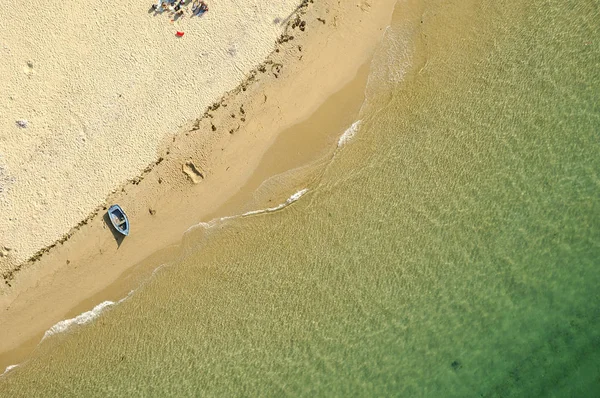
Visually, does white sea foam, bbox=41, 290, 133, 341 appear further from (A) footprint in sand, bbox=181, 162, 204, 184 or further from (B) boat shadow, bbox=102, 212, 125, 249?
(A) footprint in sand, bbox=181, 162, 204, 184

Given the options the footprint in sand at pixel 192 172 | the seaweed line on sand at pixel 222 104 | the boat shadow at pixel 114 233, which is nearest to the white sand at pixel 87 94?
the seaweed line on sand at pixel 222 104

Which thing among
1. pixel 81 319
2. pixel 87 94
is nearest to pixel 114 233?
pixel 81 319

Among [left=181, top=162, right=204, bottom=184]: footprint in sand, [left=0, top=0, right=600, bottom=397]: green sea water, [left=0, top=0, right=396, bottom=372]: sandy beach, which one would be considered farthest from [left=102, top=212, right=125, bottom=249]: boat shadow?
[left=181, top=162, right=204, bottom=184]: footprint in sand

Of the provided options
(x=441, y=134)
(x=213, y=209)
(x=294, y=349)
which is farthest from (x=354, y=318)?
(x=441, y=134)

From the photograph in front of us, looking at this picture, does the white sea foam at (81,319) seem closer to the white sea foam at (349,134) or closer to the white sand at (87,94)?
the white sand at (87,94)

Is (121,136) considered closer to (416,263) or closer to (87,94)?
(87,94)

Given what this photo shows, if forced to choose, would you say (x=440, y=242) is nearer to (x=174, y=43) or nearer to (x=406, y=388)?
(x=406, y=388)
